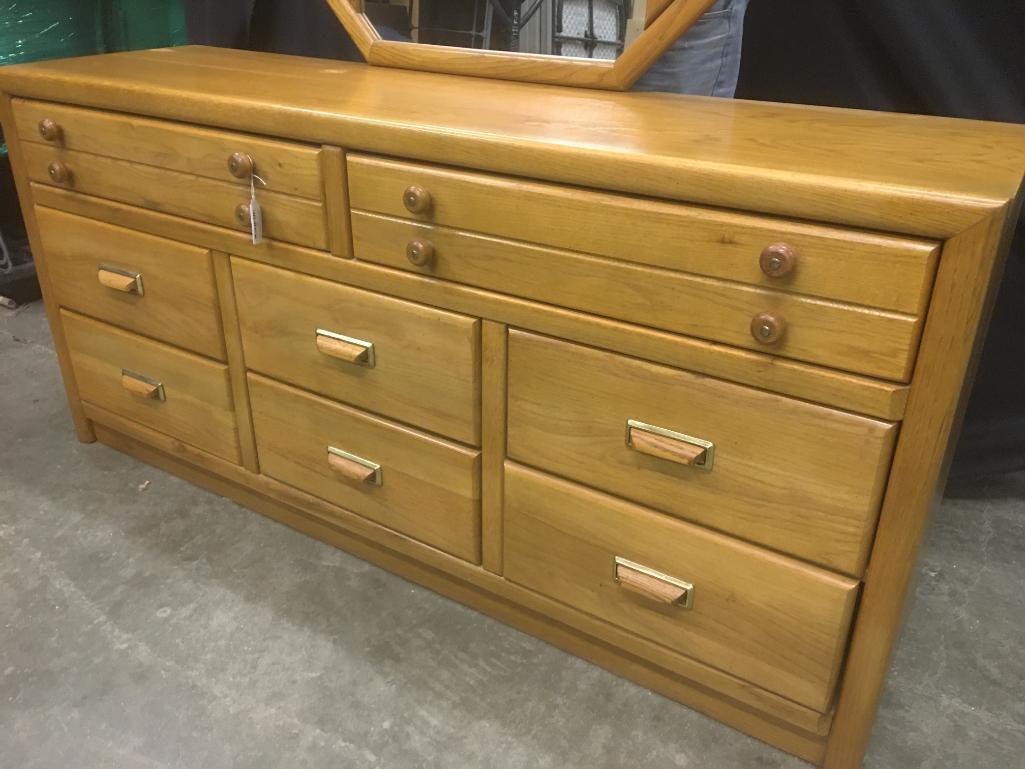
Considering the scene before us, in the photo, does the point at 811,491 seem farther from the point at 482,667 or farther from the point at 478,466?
the point at 482,667

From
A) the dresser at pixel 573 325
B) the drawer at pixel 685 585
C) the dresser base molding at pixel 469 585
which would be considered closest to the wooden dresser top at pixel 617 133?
the dresser at pixel 573 325

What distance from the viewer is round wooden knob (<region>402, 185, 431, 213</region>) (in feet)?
3.27

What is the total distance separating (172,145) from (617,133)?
64cm

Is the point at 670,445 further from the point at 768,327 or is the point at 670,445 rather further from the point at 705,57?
the point at 705,57

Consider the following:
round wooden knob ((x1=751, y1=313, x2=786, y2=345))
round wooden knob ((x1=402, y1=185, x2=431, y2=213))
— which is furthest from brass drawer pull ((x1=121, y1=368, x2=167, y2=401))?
round wooden knob ((x1=751, y1=313, x2=786, y2=345))

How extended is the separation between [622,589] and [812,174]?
55 cm

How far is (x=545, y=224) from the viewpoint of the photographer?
94 cm

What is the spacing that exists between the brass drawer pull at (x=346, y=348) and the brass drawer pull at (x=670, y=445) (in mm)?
376

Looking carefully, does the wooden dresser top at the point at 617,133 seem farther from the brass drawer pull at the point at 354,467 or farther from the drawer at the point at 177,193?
the brass drawer pull at the point at 354,467

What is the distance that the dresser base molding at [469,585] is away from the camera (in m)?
1.06

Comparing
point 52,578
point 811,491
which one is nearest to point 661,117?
point 811,491

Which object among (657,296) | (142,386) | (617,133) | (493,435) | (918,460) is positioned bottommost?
(142,386)

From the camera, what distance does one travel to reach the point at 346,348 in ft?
3.79

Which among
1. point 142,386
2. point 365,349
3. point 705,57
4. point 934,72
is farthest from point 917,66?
point 142,386
